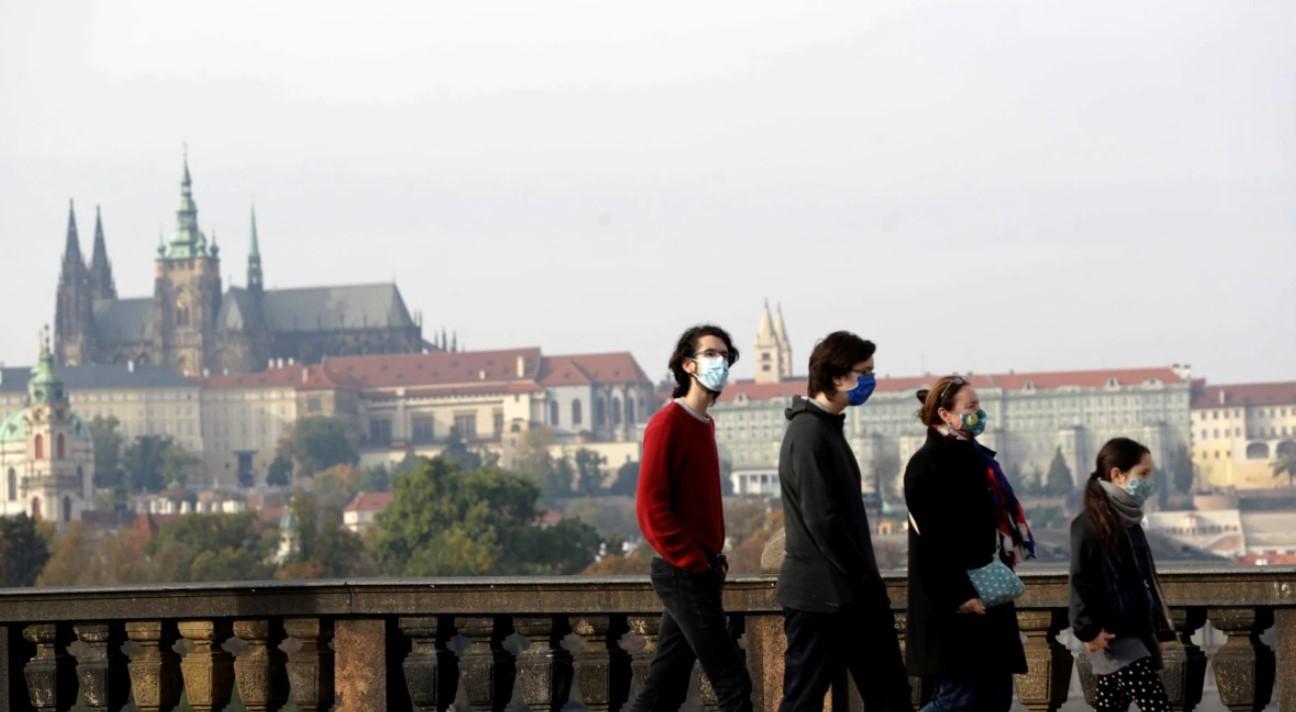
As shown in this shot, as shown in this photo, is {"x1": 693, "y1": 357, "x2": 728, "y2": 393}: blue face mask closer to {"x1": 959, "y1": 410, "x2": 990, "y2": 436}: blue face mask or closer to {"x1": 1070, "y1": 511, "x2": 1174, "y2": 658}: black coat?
{"x1": 959, "y1": 410, "x2": 990, "y2": 436}: blue face mask

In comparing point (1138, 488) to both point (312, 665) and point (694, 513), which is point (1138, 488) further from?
point (312, 665)

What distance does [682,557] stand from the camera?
8.61m

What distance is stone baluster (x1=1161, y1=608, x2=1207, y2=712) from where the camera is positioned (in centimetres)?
928

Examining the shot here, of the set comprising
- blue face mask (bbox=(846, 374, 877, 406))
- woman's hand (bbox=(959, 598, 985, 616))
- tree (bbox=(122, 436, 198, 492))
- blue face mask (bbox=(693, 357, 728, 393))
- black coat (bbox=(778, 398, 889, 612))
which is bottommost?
woman's hand (bbox=(959, 598, 985, 616))

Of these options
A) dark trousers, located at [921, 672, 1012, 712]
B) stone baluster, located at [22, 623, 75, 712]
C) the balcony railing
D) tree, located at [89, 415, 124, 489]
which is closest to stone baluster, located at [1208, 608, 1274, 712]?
the balcony railing

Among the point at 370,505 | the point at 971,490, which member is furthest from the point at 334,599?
the point at 370,505

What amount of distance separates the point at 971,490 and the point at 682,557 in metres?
0.87

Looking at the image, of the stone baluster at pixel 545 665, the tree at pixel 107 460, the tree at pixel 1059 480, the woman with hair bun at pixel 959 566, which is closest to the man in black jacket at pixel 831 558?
the woman with hair bun at pixel 959 566

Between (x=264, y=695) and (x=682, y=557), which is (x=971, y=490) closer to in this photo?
(x=682, y=557)

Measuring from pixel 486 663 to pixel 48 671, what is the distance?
5.34 feet

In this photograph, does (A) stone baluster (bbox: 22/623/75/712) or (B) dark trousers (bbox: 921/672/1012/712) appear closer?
(B) dark trousers (bbox: 921/672/1012/712)

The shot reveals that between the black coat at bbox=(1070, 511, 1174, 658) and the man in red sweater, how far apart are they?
1023 millimetres

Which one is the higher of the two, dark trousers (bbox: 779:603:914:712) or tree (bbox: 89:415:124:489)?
tree (bbox: 89:415:124:489)

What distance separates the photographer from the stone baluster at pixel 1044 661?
9.41 metres
